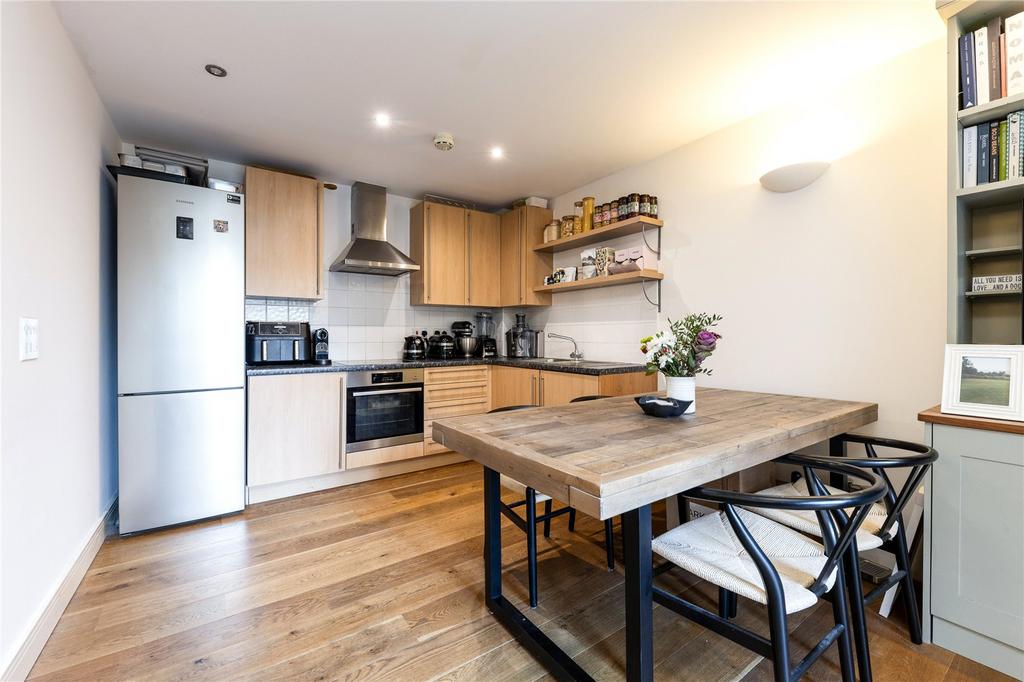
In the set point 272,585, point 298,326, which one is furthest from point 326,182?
point 272,585

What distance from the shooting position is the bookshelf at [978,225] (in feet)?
5.00

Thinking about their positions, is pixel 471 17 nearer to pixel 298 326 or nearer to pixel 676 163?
pixel 676 163

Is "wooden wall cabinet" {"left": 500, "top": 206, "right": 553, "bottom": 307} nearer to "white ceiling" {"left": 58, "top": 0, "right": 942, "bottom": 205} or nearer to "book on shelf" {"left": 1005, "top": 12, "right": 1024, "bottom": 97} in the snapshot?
"white ceiling" {"left": 58, "top": 0, "right": 942, "bottom": 205}

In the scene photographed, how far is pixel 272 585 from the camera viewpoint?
6.36 feet

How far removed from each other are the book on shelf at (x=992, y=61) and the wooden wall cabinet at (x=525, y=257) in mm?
2805

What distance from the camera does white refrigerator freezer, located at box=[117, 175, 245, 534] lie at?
2.41 metres

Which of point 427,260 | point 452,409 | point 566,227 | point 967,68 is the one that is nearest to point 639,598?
point 967,68

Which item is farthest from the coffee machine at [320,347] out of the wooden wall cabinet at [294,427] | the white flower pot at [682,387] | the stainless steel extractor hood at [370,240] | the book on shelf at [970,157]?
the book on shelf at [970,157]

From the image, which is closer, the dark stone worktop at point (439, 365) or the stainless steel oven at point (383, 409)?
the dark stone worktop at point (439, 365)

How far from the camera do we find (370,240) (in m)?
3.60

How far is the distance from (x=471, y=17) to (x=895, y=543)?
2559 mm

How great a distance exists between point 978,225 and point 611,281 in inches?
72.7

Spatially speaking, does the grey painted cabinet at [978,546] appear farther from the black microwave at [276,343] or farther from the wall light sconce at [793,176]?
the black microwave at [276,343]

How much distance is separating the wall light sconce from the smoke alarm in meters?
1.88
